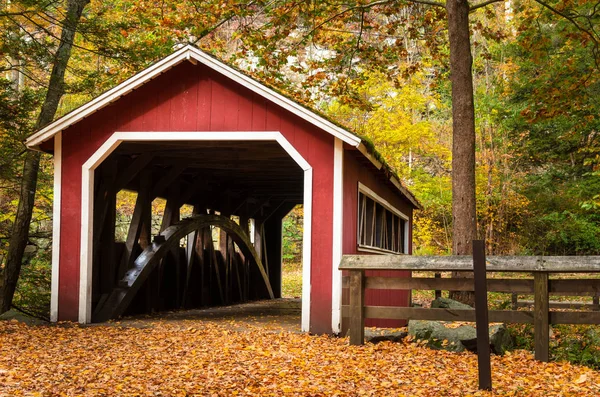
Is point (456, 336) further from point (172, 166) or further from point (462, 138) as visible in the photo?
point (172, 166)

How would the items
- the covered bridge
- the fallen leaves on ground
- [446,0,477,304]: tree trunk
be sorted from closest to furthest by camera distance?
the fallen leaves on ground < the covered bridge < [446,0,477,304]: tree trunk

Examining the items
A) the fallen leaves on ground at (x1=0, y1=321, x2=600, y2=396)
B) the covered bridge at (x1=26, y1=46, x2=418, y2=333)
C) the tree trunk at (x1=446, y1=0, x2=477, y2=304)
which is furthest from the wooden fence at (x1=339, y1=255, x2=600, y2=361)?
the tree trunk at (x1=446, y1=0, x2=477, y2=304)

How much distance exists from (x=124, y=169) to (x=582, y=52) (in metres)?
14.3

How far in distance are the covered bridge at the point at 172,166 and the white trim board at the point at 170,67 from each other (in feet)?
0.05

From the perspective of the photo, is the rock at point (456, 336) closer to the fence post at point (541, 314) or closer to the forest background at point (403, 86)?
the fence post at point (541, 314)

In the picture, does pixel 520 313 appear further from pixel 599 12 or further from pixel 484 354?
pixel 599 12

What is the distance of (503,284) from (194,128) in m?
5.39

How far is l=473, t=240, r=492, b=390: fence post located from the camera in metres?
6.57

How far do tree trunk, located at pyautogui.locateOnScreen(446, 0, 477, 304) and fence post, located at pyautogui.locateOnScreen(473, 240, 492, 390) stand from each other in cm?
576

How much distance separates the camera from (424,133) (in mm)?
23906

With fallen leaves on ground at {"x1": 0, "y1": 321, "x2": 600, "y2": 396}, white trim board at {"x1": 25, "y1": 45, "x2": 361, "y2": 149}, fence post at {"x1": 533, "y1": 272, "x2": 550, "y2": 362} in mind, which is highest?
white trim board at {"x1": 25, "y1": 45, "x2": 361, "y2": 149}

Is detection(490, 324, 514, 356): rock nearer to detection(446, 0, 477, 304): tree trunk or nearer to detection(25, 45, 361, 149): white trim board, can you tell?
detection(446, 0, 477, 304): tree trunk

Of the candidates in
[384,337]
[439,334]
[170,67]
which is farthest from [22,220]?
[439,334]

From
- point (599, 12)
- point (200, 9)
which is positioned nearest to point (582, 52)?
point (599, 12)
